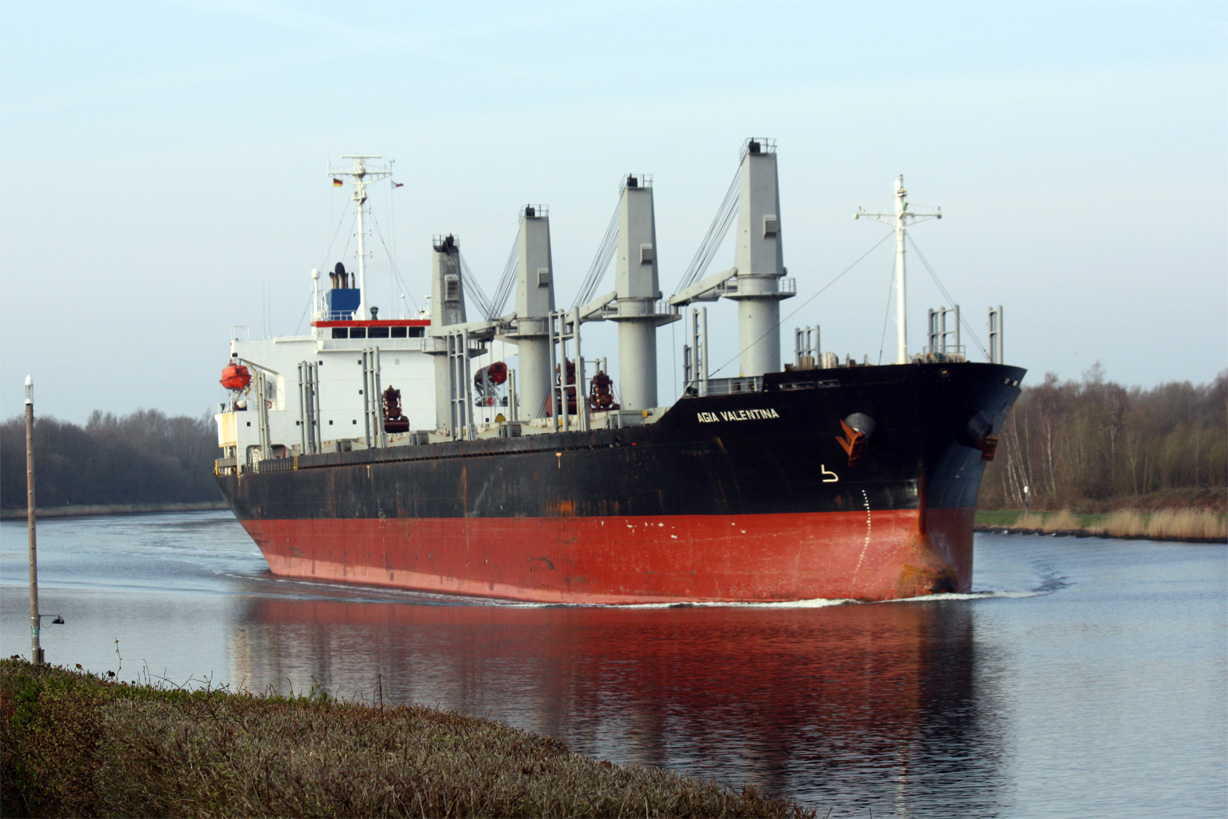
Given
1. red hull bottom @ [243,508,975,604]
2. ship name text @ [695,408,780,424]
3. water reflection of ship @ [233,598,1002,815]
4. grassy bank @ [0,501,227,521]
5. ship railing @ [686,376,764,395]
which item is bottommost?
grassy bank @ [0,501,227,521]

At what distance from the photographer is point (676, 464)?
16.9m

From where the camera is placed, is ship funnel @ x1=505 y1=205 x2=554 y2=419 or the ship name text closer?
the ship name text

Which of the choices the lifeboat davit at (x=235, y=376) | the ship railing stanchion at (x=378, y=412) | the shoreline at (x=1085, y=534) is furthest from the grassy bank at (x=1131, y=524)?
the lifeboat davit at (x=235, y=376)

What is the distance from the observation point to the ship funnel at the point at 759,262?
18.1m

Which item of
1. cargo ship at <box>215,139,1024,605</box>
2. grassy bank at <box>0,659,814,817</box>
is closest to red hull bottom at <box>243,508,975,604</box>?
cargo ship at <box>215,139,1024,605</box>

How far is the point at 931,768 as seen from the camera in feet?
28.7

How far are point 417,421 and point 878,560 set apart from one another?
17.2 m

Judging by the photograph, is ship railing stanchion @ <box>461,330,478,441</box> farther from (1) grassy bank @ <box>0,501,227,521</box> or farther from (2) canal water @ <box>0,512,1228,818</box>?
(1) grassy bank @ <box>0,501,227,521</box>

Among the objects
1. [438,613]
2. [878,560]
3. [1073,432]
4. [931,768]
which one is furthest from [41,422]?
[931,768]

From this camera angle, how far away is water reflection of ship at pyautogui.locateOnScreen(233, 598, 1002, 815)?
8.89 meters

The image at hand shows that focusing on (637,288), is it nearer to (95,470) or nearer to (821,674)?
(821,674)

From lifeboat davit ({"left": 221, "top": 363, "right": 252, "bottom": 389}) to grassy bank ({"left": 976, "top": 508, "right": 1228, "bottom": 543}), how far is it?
23.2 m

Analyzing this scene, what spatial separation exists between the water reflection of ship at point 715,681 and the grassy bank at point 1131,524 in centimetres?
1855

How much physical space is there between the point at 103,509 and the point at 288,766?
78.2 metres
